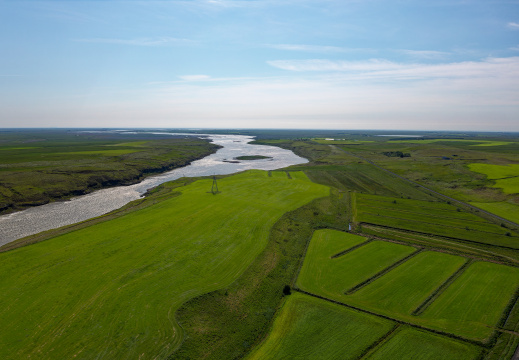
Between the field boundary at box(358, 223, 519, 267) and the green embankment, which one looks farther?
the green embankment

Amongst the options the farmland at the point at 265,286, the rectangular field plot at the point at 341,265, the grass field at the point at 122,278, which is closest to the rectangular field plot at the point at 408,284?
the farmland at the point at 265,286

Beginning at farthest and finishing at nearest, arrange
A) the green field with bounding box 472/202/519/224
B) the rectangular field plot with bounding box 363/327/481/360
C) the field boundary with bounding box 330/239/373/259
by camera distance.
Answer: the green field with bounding box 472/202/519/224 → the field boundary with bounding box 330/239/373/259 → the rectangular field plot with bounding box 363/327/481/360

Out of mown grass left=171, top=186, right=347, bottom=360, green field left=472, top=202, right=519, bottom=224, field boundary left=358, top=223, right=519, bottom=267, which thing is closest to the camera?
mown grass left=171, top=186, right=347, bottom=360

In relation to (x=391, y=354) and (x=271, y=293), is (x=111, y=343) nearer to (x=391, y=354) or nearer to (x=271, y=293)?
(x=271, y=293)

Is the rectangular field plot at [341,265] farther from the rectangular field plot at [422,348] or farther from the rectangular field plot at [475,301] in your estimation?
the rectangular field plot at [475,301]

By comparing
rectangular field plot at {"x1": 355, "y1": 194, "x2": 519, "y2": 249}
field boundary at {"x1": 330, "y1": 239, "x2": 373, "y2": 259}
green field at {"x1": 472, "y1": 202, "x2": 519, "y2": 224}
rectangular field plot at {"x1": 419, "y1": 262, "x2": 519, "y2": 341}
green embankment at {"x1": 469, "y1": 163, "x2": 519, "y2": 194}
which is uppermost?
green embankment at {"x1": 469, "y1": 163, "x2": 519, "y2": 194}

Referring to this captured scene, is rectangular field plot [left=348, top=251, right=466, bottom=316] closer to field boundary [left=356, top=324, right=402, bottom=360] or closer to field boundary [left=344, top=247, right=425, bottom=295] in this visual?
field boundary [left=344, top=247, right=425, bottom=295]

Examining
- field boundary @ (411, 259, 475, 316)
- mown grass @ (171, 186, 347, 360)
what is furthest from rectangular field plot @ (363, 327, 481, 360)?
mown grass @ (171, 186, 347, 360)

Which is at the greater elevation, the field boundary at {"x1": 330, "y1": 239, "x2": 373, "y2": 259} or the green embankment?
the green embankment
